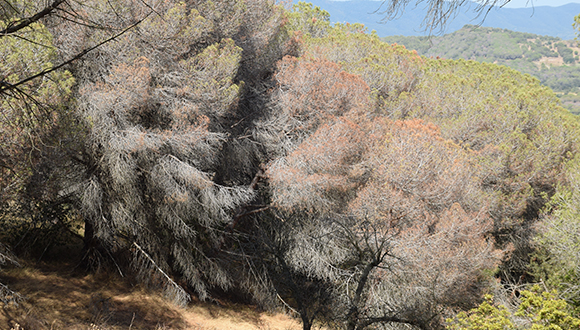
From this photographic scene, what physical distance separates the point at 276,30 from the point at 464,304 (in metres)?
8.61

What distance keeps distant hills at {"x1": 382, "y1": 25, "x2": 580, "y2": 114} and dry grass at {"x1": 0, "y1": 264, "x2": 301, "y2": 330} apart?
95.3 meters

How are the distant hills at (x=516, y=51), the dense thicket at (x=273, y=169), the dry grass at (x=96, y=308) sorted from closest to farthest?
the dry grass at (x=96, y=308) < the dense thicket at (x=273, y=169) < the distant hills at (x=516, y=51)

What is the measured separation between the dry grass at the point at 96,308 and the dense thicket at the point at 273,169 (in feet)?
1.60

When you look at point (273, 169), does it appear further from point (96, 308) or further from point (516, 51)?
point (516, 51)

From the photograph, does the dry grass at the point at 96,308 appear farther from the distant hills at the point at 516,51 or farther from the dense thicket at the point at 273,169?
the distant hills at the point at 516,51

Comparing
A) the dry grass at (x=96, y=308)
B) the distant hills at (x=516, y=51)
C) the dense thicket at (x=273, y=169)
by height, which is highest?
the distant hills at (x=516, y=51)

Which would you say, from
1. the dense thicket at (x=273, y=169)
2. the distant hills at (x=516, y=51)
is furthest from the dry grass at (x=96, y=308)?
the distant hills at (x=516, y=51)

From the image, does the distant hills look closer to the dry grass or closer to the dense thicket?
the dense thicket

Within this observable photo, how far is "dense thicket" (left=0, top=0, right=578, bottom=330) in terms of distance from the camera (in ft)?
23.4

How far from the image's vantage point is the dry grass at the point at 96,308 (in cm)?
623

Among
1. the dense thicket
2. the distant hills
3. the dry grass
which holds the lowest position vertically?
the dry grass

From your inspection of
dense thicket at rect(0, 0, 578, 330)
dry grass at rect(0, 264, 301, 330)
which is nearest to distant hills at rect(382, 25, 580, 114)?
dense thicket at rect(0, 0, 578, 330)

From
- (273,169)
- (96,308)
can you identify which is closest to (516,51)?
(273,169)

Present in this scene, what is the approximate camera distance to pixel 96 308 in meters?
7.08
